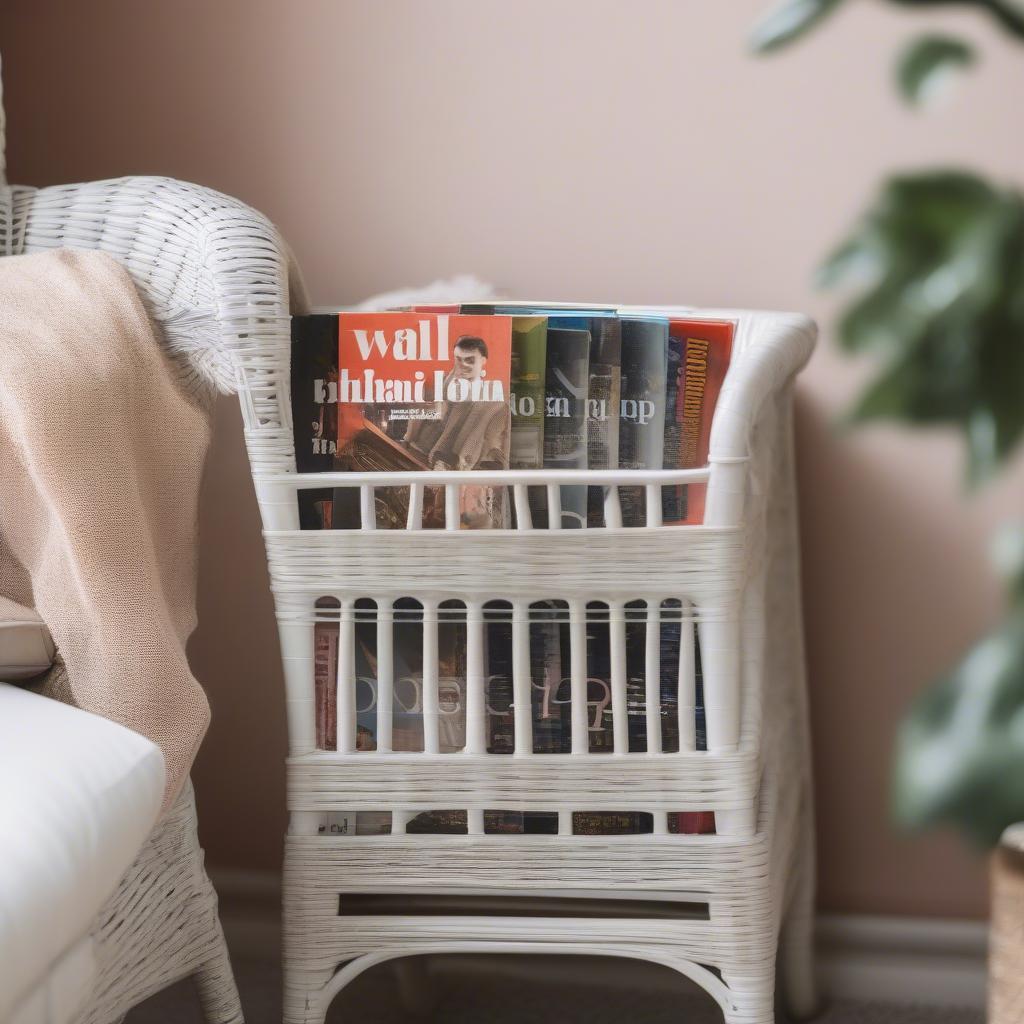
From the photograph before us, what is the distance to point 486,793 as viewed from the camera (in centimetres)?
94

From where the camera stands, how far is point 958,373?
0.23 m

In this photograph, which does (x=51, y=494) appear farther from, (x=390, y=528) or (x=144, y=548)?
(x=390, y=528)

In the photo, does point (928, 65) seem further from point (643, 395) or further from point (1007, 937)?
point (643, 395)

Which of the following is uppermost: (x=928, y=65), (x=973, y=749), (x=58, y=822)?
(x=928, y=65)

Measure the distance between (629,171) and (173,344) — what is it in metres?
0.58

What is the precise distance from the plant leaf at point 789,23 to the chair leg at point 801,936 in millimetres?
1122

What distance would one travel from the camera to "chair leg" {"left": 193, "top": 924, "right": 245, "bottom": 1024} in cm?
97

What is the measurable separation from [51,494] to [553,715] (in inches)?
16.5

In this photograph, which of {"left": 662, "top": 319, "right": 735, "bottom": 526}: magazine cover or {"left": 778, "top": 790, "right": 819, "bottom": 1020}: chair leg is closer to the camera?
{"left": 662, "top": 319, "right": 735, "bottom": 526}: magazine cover

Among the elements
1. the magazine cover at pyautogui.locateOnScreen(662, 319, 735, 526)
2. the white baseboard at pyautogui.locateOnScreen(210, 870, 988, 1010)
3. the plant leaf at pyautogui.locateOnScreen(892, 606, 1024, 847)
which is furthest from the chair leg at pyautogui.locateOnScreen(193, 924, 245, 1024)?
the plant leaf at pyautogui.locateOnScreen(892, 606, 1024, 847)

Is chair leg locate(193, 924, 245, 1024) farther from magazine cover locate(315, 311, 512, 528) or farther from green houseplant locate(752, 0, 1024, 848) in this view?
green houseplant locate(752, 0, 1024, 848)

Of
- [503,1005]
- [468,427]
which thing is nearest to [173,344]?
[468,427]

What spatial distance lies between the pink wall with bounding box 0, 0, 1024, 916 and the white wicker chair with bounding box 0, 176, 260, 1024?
1.13 feet

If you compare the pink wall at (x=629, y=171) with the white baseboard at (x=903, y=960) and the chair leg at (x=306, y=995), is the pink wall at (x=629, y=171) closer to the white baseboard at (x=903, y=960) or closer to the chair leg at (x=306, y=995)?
the white baseboard at (x=903, y=960)
